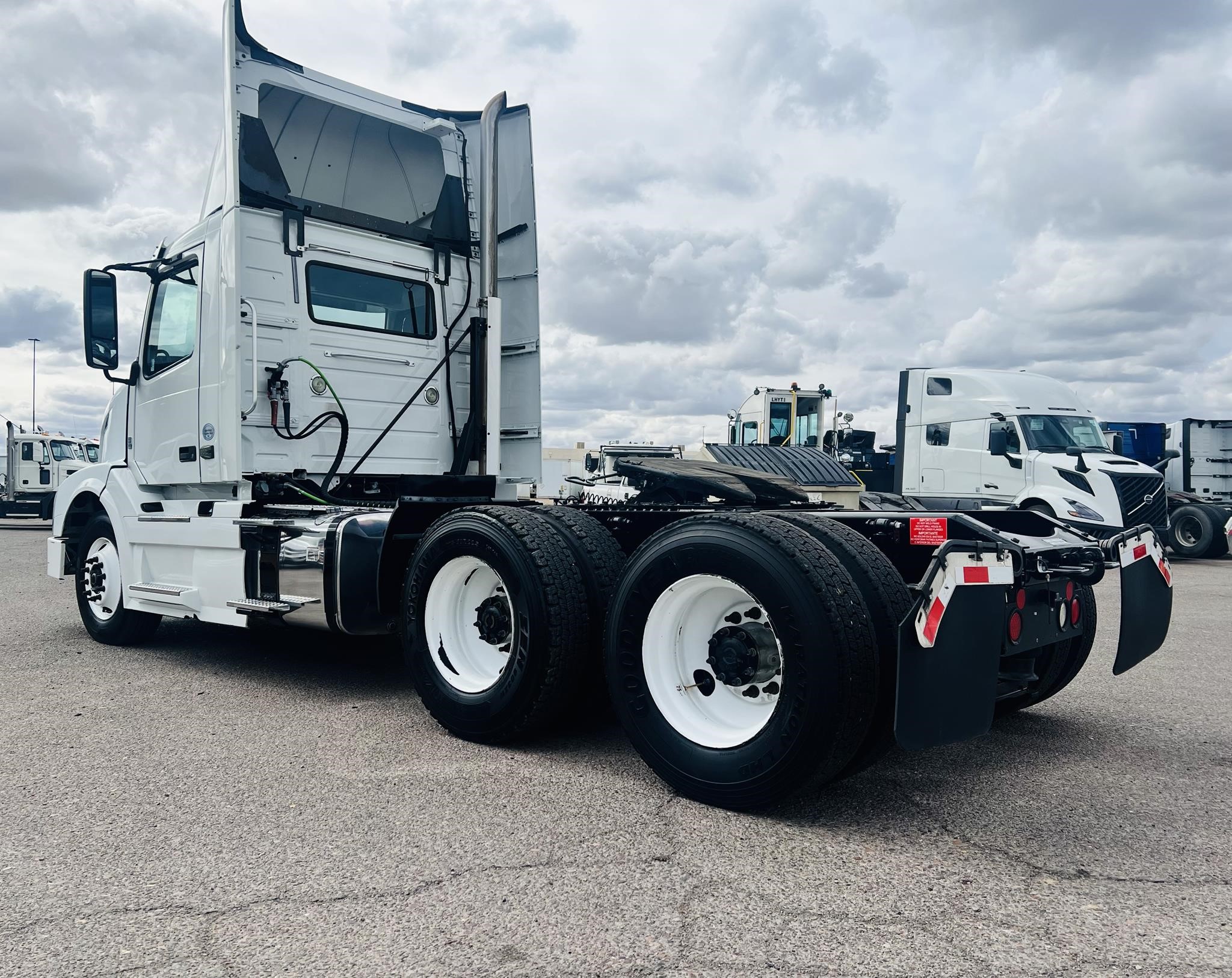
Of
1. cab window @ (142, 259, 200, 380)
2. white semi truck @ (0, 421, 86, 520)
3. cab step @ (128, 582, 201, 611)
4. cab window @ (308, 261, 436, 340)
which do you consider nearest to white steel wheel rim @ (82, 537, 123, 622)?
cab step @ (128, 582, 201, 611)

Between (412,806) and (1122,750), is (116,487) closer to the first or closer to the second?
(412,806)

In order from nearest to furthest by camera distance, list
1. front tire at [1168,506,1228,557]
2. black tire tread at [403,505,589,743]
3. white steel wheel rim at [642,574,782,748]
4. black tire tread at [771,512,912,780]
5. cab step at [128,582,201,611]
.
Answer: black tire tread at [771,512,912,780], white steel wheel rim at [642,574,782,748], black tire tread at [403,505,589,743], cab step at [128,582,201,611], front tire at [1168,506,1228,557]

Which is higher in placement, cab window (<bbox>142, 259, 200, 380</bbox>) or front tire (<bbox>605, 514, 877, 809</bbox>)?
cab window (<bbox>142, 259, 200, 380</bbox>)

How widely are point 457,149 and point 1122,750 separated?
571 cm

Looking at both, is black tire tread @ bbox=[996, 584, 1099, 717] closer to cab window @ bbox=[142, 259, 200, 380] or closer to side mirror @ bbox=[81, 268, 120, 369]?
cab window @ bbox=[142, 259, 200, 380]

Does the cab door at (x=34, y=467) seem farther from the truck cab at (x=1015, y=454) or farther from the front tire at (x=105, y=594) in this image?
the truck cab at (x=1015, y=454)

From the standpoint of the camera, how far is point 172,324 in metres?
6.74

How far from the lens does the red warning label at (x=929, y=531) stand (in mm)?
3957

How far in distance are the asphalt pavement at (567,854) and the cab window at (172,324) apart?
247cm

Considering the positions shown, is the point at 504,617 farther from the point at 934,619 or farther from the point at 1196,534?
the point at 1196,534

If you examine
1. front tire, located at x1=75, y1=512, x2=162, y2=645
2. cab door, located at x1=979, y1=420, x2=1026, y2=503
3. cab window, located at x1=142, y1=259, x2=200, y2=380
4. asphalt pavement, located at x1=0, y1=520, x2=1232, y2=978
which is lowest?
asphalt pavement, located at x1=0, y1=520, x2=1232, y2=978

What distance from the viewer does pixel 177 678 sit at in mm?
6078

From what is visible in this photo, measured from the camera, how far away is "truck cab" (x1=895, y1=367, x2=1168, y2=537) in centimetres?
1438

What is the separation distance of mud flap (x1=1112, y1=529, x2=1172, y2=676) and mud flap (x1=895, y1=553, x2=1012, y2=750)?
1196mm
